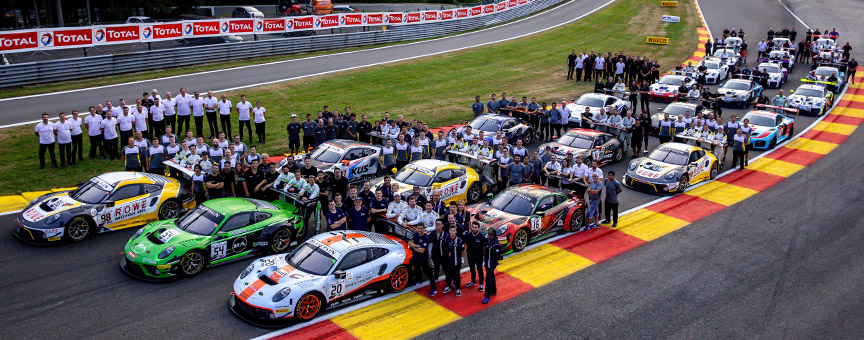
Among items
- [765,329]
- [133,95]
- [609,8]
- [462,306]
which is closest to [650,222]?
[765,329]

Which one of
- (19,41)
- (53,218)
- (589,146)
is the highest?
(19,41)

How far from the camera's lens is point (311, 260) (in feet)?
38.7

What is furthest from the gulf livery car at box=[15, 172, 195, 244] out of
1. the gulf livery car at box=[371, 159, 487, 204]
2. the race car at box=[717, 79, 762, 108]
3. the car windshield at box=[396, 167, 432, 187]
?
the race car at box=[717, 79, 762, 108]

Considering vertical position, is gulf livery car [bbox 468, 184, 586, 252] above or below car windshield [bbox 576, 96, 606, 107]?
below

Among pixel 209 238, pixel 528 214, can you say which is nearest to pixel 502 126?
pixel 528 214

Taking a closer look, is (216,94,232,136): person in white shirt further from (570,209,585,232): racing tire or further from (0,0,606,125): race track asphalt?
(570,209,585,232): racing tire

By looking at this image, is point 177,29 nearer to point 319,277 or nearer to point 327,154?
point 327,154

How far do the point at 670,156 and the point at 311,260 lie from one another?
1270cm

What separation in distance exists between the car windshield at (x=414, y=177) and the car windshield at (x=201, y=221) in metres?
5.11

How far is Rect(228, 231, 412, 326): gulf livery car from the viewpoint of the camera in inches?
433

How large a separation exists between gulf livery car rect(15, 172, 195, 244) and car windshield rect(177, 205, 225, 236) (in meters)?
2.23

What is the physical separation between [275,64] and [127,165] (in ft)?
62.6

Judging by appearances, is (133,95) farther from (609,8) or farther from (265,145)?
(609,8)

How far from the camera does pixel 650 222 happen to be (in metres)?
16.9
